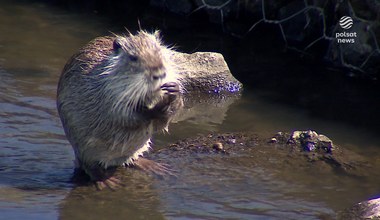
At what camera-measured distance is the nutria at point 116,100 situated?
4.87 metres

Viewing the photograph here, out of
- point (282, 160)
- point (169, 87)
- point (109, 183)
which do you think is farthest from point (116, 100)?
point (282, 160)

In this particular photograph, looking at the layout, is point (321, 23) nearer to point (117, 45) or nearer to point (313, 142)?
point (313, 142)

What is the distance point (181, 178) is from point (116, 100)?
Answer: 69 centimetres

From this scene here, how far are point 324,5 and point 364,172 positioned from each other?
245 centimetres

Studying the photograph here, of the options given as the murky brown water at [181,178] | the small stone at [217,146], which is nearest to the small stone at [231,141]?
the small stone at [217,146]

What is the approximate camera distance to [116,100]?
505 cm

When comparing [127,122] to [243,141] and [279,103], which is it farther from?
[279,103]

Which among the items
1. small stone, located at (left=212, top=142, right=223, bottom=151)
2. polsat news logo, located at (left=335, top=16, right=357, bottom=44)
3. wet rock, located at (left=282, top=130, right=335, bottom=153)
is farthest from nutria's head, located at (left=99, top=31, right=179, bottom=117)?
polsat news logo, located at (left=335, top=16, right=357, bottom=44)

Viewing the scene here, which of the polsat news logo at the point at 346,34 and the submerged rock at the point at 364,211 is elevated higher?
the polsat news logo at the point at 346,34

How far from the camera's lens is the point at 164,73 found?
4.82 m

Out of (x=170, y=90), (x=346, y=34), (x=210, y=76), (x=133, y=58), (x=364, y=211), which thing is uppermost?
(x=346, y=34)

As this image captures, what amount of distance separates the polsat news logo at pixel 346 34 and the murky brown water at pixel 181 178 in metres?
0.96

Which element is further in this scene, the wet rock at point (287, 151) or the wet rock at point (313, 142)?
the wet rock at point (313, 142)

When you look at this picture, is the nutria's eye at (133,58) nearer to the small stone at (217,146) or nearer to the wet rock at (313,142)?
the small stone at (217,146)
